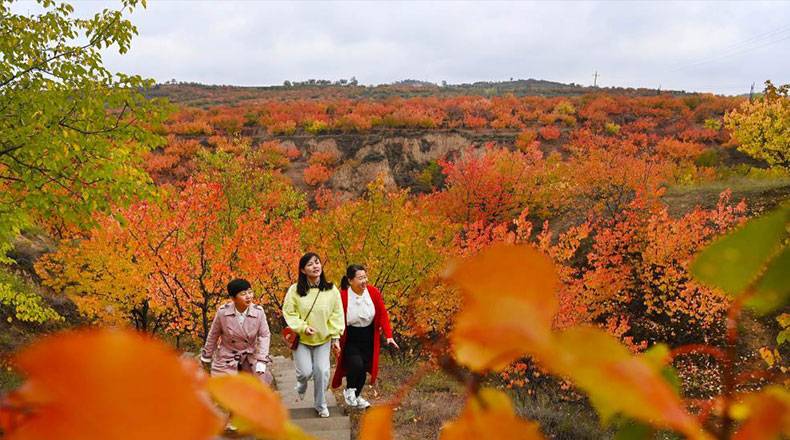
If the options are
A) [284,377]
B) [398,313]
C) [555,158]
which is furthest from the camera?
[555,158]

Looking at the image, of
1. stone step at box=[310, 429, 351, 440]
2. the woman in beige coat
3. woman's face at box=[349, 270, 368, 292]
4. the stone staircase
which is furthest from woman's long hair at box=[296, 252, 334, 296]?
stone step at box=[310, 429, 351, 440]

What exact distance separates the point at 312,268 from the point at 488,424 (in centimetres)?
405

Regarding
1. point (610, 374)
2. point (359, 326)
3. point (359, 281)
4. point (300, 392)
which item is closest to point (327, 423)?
point (300, 392)

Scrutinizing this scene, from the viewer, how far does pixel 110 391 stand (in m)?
0.20

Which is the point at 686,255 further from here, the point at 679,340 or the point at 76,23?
the point at 76,23

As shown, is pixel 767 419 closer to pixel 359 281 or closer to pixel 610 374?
pixel 610 374

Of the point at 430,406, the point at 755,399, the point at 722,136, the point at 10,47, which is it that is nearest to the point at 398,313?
the point at 430,406

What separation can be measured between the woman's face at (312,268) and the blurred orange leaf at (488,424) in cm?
402

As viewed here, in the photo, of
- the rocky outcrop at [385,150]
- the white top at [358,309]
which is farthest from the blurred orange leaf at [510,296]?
the rocky outcrop at [385,150]

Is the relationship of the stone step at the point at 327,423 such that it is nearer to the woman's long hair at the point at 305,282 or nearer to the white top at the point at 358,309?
the white top at the point at 358,309

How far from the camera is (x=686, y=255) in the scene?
44.0ft

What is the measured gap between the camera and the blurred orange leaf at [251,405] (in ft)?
0.81

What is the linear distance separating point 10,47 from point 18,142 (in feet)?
3.09

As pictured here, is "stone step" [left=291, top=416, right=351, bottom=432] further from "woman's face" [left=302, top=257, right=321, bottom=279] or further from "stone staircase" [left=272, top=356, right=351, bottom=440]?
"woman's face" [left=302, top=257, right=321, bottom=279]
